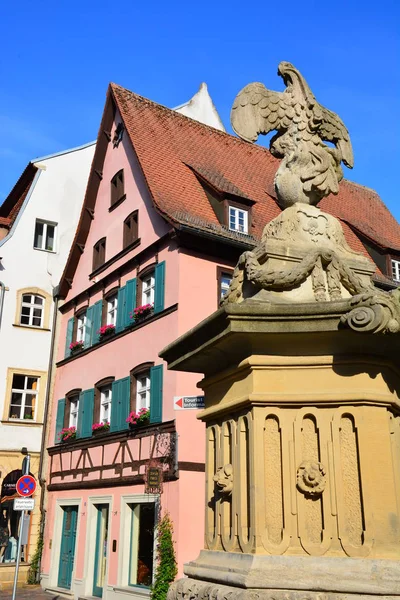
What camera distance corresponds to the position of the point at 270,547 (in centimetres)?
306

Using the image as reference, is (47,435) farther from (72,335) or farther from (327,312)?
(327,312)

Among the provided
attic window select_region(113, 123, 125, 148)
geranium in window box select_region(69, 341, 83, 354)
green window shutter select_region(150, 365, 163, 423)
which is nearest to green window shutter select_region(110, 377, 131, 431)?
green window shutter select_region(150, 365, 163, 423)

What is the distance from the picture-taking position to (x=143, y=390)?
1480cm

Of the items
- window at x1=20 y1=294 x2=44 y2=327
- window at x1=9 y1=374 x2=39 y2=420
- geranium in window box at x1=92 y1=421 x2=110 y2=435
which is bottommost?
geranium in window box at x1=92 y1=421 x2=110 y2=435

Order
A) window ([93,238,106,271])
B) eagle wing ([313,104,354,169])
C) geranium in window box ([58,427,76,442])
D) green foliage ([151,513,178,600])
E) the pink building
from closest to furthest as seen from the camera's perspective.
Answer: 1. eagle wing ([313,104,354,169])
2. green foliage ([151,513,178,600])
3. the pink building
4. geranium in window box ([58,427,76,442])
5. window ([93,238,106,271])

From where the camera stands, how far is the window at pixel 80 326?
19.0m

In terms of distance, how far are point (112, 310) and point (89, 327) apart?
1.13m

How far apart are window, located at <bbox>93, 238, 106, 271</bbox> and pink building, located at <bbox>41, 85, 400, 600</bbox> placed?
0.04m

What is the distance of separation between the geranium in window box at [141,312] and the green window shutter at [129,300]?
34 cm

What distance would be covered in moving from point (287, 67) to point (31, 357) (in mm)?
16590

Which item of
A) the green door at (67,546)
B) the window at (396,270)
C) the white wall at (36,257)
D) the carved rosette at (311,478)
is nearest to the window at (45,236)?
the white wall at (36,257)

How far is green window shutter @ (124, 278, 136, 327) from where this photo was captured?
16031 mm

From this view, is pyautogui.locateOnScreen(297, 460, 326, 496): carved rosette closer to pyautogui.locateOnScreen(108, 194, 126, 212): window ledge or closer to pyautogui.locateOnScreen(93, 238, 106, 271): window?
pyautogui.locateOnScreen(108, 194, 126, 212): window ledge

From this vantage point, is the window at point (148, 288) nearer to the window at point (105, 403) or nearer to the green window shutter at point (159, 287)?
the green window shutter at point (159, 287)
